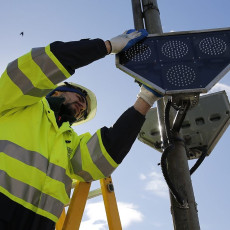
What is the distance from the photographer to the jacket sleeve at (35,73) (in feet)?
7.64

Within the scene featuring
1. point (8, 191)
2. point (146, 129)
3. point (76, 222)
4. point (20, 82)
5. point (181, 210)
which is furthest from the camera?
point (146, 129)

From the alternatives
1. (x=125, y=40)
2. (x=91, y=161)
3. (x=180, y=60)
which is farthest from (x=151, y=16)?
(x=91, y=161)

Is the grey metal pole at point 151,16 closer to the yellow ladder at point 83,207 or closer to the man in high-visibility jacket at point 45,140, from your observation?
the man in high-visibility jacket at point 45,140

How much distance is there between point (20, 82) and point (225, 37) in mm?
1663

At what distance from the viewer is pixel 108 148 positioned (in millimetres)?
2488

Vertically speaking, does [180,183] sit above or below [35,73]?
below

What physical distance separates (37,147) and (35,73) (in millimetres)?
536

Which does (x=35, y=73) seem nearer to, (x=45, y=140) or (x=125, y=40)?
(x=45, y=140)

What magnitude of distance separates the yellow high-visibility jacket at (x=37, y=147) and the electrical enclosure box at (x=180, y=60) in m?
0.58

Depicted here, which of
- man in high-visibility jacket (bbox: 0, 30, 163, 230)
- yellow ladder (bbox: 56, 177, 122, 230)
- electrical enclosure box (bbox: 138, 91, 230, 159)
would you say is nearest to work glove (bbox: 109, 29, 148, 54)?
man in high-visibility jacket (bbox: 0, 30, 163, 230)

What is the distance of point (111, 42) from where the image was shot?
2.61m

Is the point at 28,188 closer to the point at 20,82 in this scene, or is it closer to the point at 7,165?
the point at 7,165

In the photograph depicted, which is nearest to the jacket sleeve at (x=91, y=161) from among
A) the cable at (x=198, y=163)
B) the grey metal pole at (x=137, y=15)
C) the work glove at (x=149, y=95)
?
the work glove at (x=149, y=95)

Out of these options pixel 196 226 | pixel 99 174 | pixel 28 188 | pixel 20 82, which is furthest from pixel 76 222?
pixel 20 82
